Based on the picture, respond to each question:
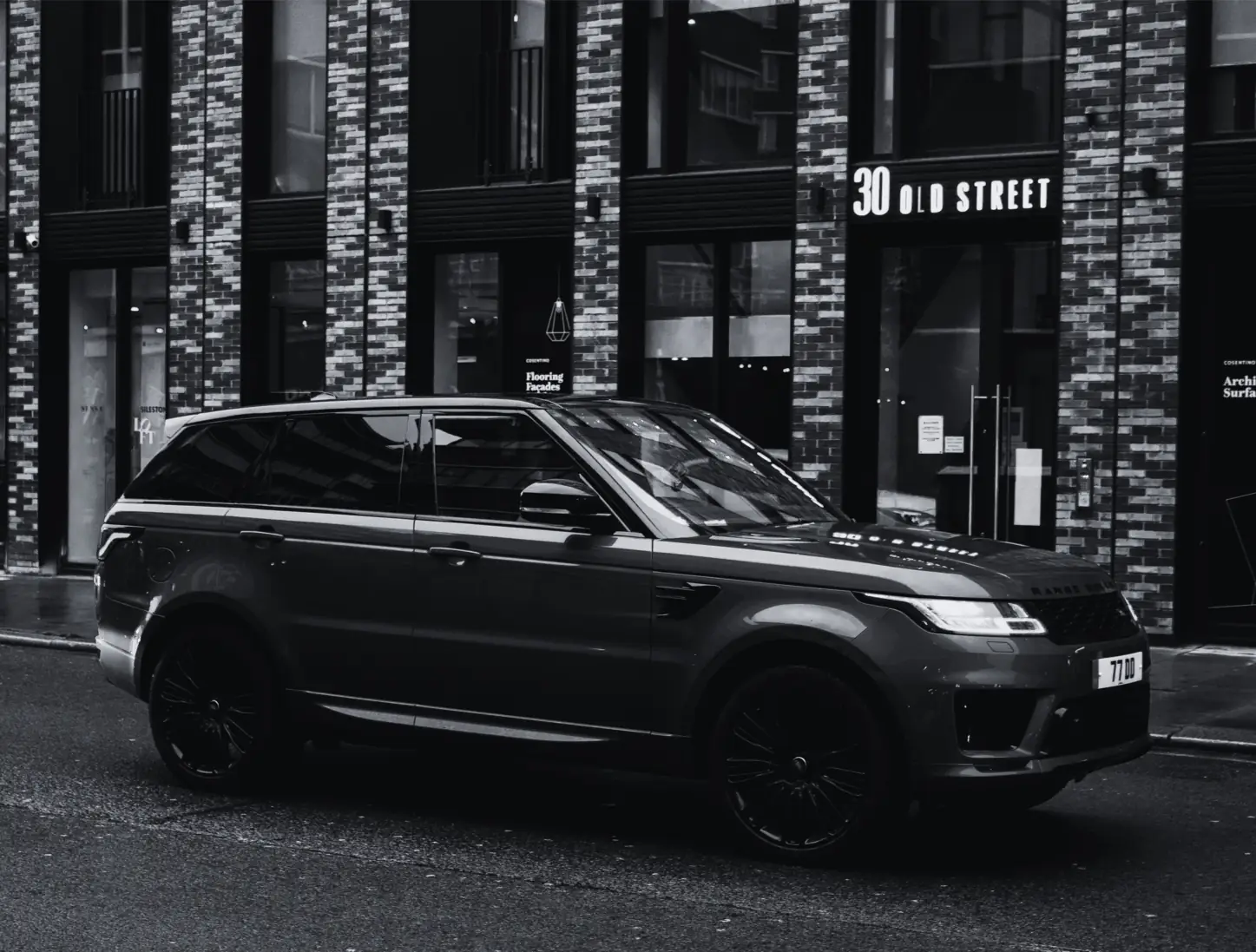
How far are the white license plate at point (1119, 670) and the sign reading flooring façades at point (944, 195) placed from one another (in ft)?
27.3

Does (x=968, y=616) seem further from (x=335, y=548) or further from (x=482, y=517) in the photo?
(x=335, y=548)

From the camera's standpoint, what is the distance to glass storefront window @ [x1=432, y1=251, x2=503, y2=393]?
17594 mm

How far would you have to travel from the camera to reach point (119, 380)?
19828mm

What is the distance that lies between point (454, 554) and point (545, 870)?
141 cm

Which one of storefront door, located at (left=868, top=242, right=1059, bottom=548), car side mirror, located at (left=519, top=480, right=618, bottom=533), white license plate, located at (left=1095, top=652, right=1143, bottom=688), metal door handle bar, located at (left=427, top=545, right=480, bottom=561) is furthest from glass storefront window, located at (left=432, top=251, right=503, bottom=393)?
white license plate, located at (left=1095, top=652, right=1143, bottom=688)

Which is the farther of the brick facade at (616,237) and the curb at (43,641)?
the brick facade at (616,237)

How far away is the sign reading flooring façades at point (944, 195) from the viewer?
14477 mm

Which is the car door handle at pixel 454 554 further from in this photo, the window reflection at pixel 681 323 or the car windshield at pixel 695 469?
the window reflection at pixel 681 323

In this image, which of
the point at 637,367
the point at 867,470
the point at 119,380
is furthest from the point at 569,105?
the point at 119,380

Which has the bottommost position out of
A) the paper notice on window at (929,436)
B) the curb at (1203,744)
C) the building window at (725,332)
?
the curb at (1203,744)

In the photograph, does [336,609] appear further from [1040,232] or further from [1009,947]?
[1040,232]

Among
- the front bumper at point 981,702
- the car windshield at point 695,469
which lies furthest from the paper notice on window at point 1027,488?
the front bumper at point 981,702

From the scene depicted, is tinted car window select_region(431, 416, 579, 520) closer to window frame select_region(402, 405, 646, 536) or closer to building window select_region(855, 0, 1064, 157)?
window frame select_region(402, 405, 646, 536)

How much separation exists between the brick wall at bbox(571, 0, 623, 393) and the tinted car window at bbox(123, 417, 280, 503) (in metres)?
8.29
